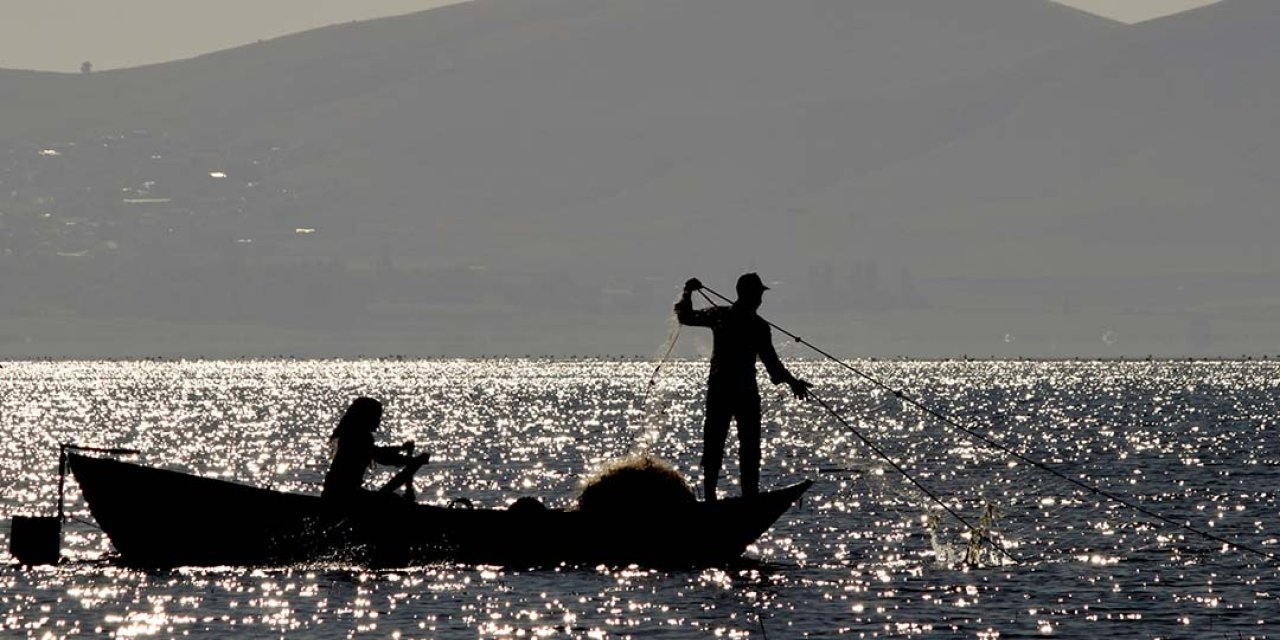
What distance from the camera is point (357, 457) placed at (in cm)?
3155

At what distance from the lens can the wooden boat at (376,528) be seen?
105 ft

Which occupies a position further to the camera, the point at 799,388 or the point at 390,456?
the point at 799,388

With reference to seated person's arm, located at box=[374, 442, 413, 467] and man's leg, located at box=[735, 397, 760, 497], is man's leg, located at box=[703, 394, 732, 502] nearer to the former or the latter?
man's leg, located at box=[735, 397, 760, 497]

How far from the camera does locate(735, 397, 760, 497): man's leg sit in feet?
106

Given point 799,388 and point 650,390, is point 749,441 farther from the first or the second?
point 650,390

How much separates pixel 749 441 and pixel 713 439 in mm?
508

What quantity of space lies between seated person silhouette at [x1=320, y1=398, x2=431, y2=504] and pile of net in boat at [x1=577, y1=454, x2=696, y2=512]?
105 inches

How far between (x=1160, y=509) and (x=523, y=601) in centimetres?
2115

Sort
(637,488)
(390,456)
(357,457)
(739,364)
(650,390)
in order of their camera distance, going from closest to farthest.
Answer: (390,456) < (357,457) < (739,364) < (637,488) < (650,390)

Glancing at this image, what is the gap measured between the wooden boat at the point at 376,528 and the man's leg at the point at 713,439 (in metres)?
0.47

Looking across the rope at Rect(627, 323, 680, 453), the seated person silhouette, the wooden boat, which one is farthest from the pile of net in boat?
the seated person silhouette

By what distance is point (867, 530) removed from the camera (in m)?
41.7

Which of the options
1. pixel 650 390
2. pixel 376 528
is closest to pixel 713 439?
pixel 376 528

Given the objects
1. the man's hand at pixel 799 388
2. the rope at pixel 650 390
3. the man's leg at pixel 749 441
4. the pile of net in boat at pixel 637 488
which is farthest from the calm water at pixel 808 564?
the man's hand at pixel 799 388
